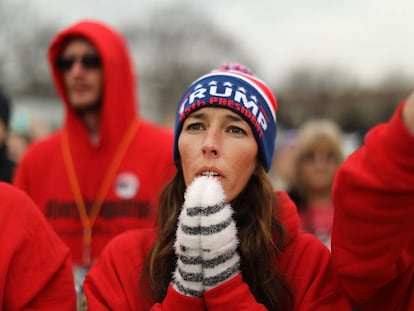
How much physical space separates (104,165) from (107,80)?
0.54 metres

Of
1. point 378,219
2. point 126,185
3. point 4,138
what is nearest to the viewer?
point 378,219

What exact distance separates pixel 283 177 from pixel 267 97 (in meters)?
5.15

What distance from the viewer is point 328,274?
88.8 inches

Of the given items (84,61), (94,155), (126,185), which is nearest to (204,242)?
(126,185)

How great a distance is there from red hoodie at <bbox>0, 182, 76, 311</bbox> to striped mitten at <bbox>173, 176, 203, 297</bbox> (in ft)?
1.65

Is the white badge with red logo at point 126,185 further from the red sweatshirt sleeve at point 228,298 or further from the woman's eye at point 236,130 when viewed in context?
the red sweatshirt sleeve at point 228,298

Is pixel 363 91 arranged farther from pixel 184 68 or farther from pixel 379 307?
pixel 379 307

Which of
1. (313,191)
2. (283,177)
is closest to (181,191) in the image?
(313,191)

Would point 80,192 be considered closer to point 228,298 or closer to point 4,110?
point 4,110

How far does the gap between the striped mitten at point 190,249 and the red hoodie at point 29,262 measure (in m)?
0.50

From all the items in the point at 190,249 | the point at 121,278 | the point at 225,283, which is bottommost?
the point at 121,278

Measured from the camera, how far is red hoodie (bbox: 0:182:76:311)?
224 cm

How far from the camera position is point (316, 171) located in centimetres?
480

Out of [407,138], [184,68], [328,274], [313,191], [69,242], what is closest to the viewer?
[407,138]
